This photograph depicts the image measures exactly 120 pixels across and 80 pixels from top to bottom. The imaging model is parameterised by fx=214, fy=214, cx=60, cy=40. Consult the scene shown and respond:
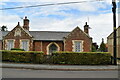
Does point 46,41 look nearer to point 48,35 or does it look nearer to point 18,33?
point 48,35

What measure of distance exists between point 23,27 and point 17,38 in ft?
13.7

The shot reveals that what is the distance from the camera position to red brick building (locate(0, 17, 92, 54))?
3634 centimetres

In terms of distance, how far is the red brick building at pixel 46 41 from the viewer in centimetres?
3634

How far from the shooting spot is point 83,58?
23.2m

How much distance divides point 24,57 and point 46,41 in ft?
45.7

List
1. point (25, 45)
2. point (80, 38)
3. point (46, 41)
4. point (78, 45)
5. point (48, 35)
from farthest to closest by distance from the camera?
point (48, 35) → point (46, 41) → point (25, 45) → point (78, 45) → point (80, 38)

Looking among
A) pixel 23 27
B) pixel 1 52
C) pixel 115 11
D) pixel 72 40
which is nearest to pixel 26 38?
pixel 23 27

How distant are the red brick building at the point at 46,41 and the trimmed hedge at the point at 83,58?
13099mm

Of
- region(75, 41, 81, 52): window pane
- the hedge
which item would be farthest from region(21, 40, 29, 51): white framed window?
the hedge

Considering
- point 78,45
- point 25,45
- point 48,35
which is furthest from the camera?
point 48,35

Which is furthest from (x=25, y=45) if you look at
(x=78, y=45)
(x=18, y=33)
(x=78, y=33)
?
(x=78, y=33)

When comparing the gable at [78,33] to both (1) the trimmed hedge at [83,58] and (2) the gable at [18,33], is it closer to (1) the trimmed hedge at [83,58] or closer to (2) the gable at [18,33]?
Result: (2) the gable at [18,33]

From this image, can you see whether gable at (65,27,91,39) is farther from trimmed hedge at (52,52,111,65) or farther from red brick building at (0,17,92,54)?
trimmed hedge at (52,52,111,65)

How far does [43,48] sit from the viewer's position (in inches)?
1471
